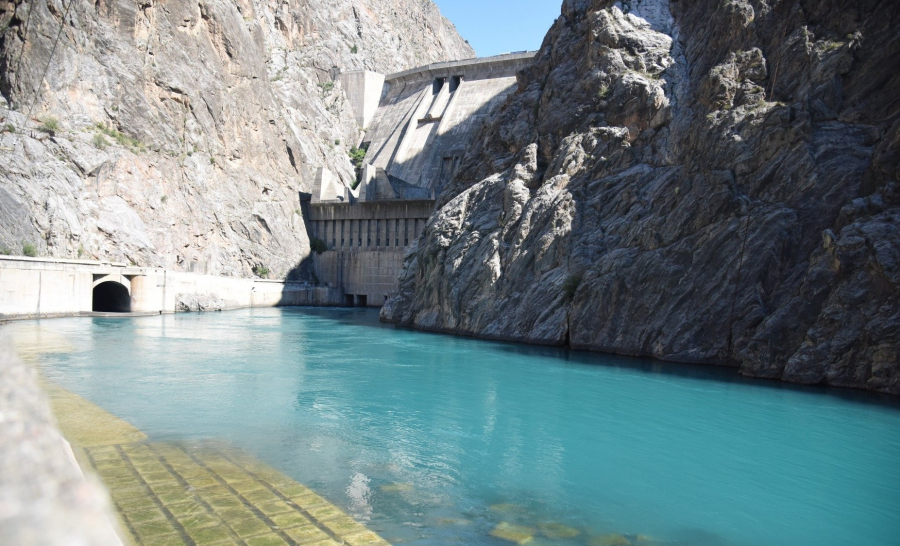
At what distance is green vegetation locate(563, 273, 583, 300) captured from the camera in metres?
26.7

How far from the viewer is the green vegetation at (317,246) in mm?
54625

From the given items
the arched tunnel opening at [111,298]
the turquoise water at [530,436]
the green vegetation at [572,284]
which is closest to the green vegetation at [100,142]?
the arched tunnel opening at [111,298]

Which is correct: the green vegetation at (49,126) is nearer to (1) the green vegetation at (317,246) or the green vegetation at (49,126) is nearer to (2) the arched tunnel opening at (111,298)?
(2) the arched tunnel opening at (111,298)

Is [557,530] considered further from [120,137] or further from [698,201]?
[120,137]

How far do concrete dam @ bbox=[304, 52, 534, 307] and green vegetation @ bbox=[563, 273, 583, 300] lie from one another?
24.2m

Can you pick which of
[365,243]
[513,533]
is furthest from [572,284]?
[365,243]

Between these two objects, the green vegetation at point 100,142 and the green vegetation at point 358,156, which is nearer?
the green vegetation at point 100,142

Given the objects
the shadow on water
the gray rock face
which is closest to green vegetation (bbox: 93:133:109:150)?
the gray rock face

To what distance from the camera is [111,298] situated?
3675cm

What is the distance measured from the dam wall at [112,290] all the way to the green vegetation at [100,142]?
23.9ft

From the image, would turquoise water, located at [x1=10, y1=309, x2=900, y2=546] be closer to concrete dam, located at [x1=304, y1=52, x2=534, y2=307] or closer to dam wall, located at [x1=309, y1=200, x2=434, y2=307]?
dam wall, located at [x1=309, y1=200, x2=434, y2=307]

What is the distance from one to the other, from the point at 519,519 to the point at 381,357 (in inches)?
581

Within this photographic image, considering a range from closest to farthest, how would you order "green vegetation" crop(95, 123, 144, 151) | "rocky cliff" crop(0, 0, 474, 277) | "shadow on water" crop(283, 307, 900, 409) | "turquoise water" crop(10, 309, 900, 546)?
"turquoise water" crop(10, 309, 900, 546), "shadow on water" crop(283, 307, 900, 409), "rocky cliff" crop(0, 0, 474, 277), "green vegetation" crop(95, 123, 144, 151)

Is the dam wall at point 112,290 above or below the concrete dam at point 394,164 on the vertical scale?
below
